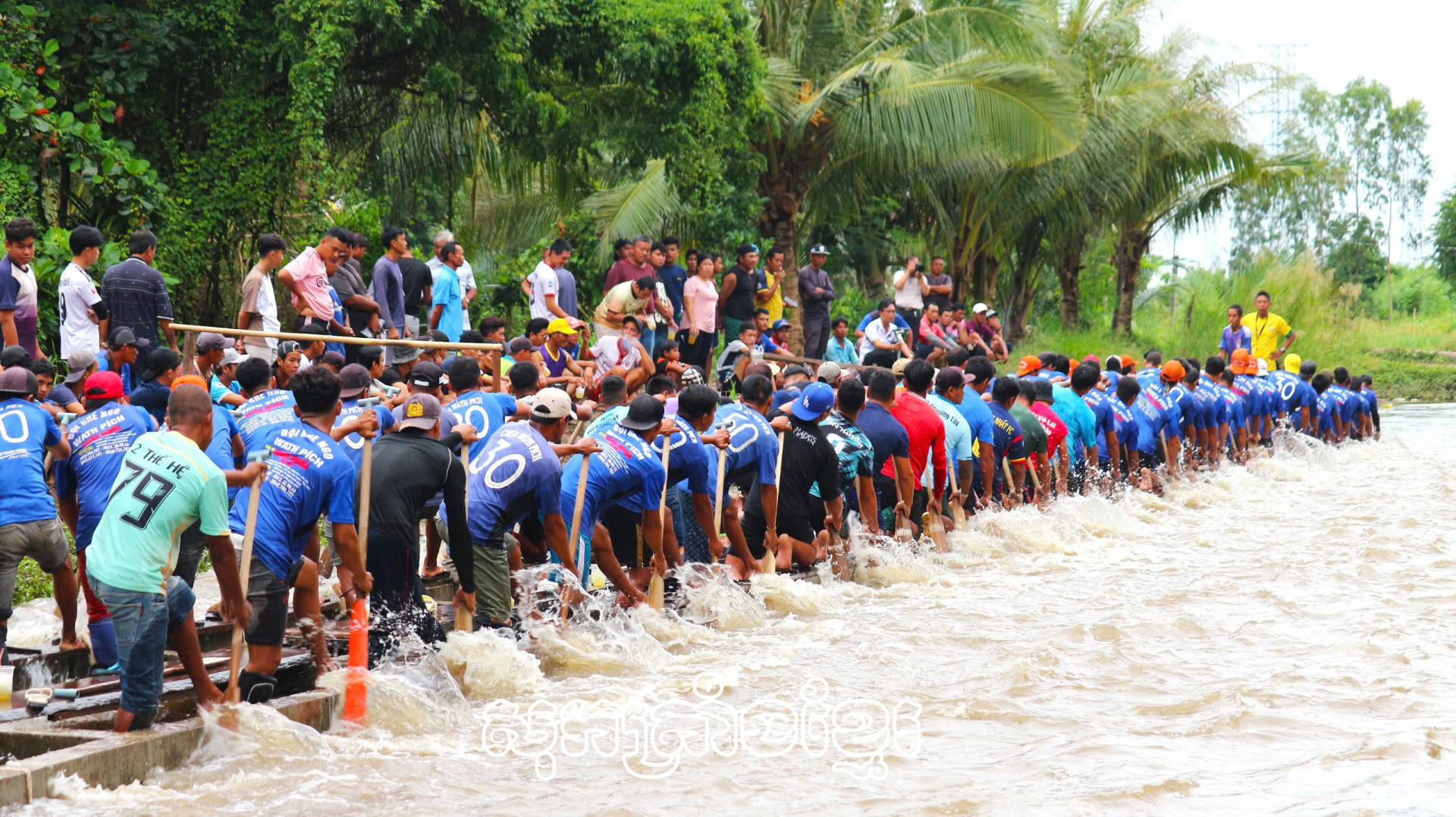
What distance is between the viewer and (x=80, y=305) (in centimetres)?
933

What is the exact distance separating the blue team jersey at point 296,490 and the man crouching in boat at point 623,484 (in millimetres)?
1726

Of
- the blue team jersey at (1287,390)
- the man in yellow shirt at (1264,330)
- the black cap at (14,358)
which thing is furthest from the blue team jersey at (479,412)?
the man in yellow shirt at (1264,330)

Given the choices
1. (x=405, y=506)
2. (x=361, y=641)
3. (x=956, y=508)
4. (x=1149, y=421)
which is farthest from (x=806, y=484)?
(x=1149, y=421)

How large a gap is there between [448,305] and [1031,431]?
551 centimetres

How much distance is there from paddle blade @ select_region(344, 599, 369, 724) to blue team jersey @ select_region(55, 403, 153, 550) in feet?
4.98

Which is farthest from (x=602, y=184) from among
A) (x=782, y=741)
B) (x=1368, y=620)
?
(x=782, y=741)

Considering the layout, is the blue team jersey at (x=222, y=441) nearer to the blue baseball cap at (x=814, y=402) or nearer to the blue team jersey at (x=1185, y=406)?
the blue baseball cap at (x=814, y=402)

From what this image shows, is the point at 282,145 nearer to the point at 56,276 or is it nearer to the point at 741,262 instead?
the point at 56,276

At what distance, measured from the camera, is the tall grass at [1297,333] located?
2852cm

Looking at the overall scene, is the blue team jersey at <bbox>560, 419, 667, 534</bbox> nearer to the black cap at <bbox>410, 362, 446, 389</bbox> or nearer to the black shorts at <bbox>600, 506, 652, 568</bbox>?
the black shorts at <bbox>600, 506, 652, 568</bbox>

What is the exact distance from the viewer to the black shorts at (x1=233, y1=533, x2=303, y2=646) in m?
6.14

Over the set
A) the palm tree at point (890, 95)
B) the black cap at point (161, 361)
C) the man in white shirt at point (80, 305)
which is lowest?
the black cap at point (161, 361)

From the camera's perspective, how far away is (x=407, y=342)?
28.7 feet

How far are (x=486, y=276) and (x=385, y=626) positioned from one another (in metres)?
16.5
